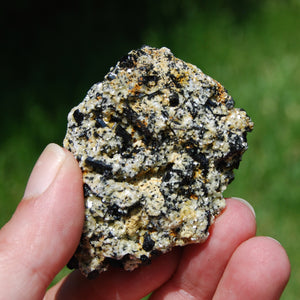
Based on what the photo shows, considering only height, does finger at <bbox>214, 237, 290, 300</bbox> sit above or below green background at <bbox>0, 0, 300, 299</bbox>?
below

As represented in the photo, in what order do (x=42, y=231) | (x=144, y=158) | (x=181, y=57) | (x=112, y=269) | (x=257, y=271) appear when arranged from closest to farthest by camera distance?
(x=42, y=231) → (x=144, y=158) → (x=257, y=271) → (x=112, y=269) → (x=181, y=57)

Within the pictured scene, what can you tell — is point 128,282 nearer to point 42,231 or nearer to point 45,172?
point 42,231

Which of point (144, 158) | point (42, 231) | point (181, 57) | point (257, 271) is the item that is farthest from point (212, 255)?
point (181, 57)

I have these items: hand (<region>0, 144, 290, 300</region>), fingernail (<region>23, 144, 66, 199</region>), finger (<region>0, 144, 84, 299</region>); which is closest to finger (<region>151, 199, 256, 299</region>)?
hand (<region>0, 144, 290, 300</region>)

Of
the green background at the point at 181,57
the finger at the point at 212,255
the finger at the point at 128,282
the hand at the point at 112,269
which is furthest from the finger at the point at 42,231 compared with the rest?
the green background at the point at 181,57

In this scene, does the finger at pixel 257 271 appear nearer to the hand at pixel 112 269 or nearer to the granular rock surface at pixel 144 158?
the hand at pixel 112 269

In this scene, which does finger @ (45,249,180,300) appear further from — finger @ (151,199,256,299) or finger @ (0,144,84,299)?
finger @ (0,144,84,299)

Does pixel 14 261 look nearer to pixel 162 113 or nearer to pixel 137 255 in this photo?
pixel 137 255
